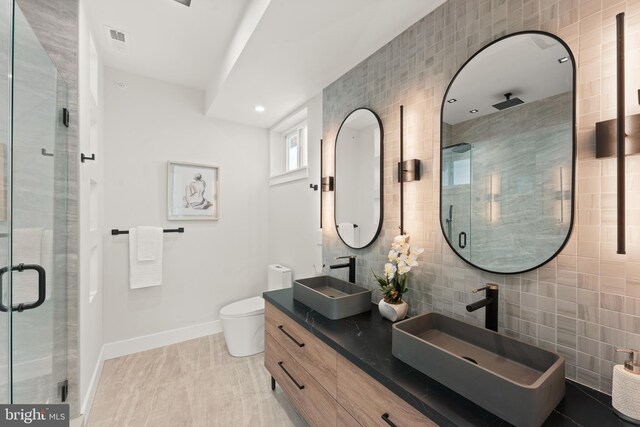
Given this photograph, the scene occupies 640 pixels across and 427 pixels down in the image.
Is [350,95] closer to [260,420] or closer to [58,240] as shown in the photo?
[58,240]

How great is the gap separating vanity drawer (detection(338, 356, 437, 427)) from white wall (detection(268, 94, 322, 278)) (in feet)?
4.12

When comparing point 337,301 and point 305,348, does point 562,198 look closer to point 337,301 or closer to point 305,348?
point 337,301

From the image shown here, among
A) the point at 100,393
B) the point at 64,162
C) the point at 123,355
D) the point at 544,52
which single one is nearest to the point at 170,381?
the point at 100,393

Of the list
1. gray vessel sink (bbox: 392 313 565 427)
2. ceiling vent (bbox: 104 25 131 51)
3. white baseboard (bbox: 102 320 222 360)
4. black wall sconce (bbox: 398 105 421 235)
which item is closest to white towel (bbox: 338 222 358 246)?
black wall sconce (bbox: 398 105 421 235)

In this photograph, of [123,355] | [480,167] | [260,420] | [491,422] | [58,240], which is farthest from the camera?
[123,355]

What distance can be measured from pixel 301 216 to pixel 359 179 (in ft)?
3.02

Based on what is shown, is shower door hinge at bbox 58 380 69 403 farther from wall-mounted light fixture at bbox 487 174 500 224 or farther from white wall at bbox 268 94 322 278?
wall-mounted light fixture at bbox 487 174 500 224

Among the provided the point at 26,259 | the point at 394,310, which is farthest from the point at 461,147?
the point at 26,259

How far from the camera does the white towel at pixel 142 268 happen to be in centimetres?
265

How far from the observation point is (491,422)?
31.2 inches

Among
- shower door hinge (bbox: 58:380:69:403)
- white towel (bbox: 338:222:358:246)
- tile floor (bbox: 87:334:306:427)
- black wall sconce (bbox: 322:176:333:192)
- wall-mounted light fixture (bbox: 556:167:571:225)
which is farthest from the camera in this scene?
black wall sconce (bbox: 322:176:333:192)

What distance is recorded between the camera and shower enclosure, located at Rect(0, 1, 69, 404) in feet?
3.71

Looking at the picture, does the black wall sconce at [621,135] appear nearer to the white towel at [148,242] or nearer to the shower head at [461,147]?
the shower head at [461,147]

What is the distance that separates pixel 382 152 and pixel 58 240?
6.45ft
